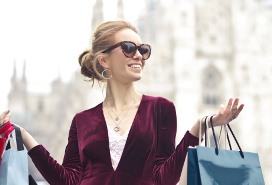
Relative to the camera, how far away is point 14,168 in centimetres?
126

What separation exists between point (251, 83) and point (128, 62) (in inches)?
809

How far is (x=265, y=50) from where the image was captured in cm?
2278

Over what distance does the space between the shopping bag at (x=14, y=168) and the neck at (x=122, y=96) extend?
382 mm

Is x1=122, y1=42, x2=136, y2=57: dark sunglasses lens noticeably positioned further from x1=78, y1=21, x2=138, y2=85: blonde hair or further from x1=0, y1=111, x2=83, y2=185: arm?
x1=0, y1=111, x2=83, y2=185: arm

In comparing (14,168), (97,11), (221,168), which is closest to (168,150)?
(221,168)

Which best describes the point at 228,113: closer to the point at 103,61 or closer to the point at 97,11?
the point at 103,61

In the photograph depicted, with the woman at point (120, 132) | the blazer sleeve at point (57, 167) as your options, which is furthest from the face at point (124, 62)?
the blazer sleeve at point (57, 167)

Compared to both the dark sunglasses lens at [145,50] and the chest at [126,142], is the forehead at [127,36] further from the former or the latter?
the chest at [126,142]

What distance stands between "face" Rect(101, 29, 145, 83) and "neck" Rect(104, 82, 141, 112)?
0.03 m

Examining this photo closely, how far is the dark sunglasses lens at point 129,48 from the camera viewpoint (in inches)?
56.9

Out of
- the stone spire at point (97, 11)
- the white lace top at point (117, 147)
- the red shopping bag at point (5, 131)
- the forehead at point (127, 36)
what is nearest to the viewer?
the red shopping bag at point (5, 131)

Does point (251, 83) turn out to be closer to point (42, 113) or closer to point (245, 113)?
point (245, 113)

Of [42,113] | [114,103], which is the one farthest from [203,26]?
[114,103]

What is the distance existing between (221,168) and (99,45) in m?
0.63
